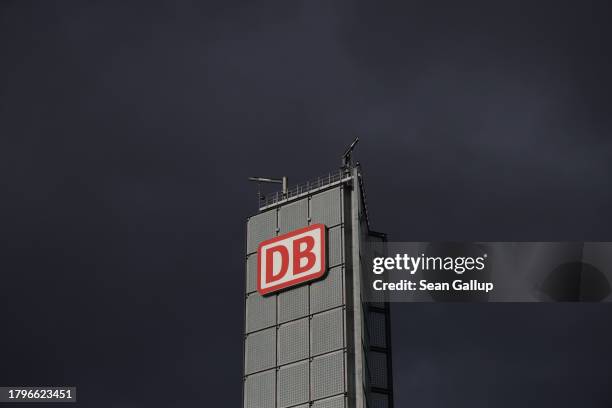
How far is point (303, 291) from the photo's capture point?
10975cm

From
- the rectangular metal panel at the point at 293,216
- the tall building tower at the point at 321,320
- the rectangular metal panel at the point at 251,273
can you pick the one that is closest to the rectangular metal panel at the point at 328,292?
the tall building tower at the point at 321,320

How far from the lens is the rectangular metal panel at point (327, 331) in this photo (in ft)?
344

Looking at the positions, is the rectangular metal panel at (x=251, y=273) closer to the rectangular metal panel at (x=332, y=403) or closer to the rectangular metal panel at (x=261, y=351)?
the rectangular metal panel at (x=261, y=351)

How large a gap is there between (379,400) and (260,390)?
400 inches

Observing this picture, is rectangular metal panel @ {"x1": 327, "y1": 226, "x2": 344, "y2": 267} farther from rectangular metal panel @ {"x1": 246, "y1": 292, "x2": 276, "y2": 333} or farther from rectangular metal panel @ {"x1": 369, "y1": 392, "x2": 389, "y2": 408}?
rectangular metal panel @ {"x1": 369, "y1": 392, "x2": 389, "y2": 408}

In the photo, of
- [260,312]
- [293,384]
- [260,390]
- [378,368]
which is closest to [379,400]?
[378,368]

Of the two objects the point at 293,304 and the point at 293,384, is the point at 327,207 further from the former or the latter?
the point at 293,384

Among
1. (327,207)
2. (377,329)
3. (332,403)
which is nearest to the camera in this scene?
(332,403)

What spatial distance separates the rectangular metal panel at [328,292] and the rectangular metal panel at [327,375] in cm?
455

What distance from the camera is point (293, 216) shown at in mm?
113875

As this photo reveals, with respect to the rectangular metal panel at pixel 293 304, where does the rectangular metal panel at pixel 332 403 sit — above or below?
below

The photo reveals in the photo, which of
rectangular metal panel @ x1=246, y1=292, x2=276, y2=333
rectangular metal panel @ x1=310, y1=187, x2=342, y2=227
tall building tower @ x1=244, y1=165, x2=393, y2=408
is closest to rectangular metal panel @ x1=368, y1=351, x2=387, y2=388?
tall building tower @ x1=244, y1=165, x2=393, y2=408

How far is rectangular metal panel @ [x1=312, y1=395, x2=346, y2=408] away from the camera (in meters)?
102

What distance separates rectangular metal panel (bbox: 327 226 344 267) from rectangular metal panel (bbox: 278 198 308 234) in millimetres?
3228
